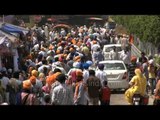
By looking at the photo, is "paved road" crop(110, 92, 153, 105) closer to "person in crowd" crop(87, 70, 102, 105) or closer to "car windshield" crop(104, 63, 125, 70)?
"car windshield" crop(104, 63, 125, 70)

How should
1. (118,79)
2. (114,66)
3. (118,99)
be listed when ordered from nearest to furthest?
(118,99)
(118,79)
(114,66)

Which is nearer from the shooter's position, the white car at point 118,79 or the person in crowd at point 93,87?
the person in crowd at point 93,87

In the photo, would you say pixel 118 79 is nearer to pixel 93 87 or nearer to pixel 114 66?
pixel 114 66

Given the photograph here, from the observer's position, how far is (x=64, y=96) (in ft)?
42.4

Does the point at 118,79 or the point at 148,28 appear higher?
the point at 148,28

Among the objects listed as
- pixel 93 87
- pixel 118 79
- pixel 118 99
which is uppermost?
pixel 93 87

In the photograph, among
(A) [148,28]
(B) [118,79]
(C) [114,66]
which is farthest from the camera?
(A) [148,28]

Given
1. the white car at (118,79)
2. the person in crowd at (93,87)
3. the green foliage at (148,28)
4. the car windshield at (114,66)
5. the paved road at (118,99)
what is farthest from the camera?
the green foliage at (148,28)

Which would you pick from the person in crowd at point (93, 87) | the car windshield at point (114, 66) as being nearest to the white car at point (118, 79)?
the car windshield at point (114, 66)

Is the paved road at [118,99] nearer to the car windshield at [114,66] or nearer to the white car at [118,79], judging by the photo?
the white car at [118,79]

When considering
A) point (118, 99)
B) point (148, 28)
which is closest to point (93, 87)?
point (118, 99)
